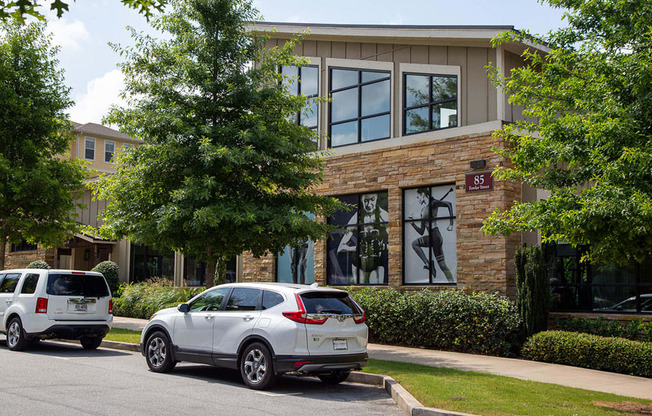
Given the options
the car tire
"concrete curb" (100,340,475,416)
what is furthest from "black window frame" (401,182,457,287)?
the car tire

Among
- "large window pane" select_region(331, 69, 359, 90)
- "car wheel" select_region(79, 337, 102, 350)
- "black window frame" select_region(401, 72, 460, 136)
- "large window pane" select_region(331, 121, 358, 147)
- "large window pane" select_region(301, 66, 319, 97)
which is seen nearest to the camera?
"car wheel" select_region(79, 337, 102, 350)

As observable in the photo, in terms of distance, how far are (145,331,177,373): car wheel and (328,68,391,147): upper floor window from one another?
9415mm

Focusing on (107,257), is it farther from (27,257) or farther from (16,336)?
(16,336)

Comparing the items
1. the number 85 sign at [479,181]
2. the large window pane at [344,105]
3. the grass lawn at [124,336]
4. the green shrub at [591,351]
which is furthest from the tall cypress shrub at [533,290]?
the grass lawn at [124,336]

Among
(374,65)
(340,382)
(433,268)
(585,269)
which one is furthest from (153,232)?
(585,269)

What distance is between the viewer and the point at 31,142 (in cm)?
1952

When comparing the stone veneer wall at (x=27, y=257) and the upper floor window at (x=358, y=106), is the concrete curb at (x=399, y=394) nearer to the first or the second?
the upper floor window at (x=358, y=106)

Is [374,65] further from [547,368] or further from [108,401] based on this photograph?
[108,401]

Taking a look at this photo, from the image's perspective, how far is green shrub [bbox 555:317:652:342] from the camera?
13.1 m

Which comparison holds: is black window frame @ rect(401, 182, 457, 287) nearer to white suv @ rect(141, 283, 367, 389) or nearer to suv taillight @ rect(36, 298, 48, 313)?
white suv @ rect(141, 283, 367, 389)

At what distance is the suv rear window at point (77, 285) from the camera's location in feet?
44.7

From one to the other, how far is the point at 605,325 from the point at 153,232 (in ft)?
32.6

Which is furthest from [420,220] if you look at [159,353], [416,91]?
[159,353]

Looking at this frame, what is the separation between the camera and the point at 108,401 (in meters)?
8.15
